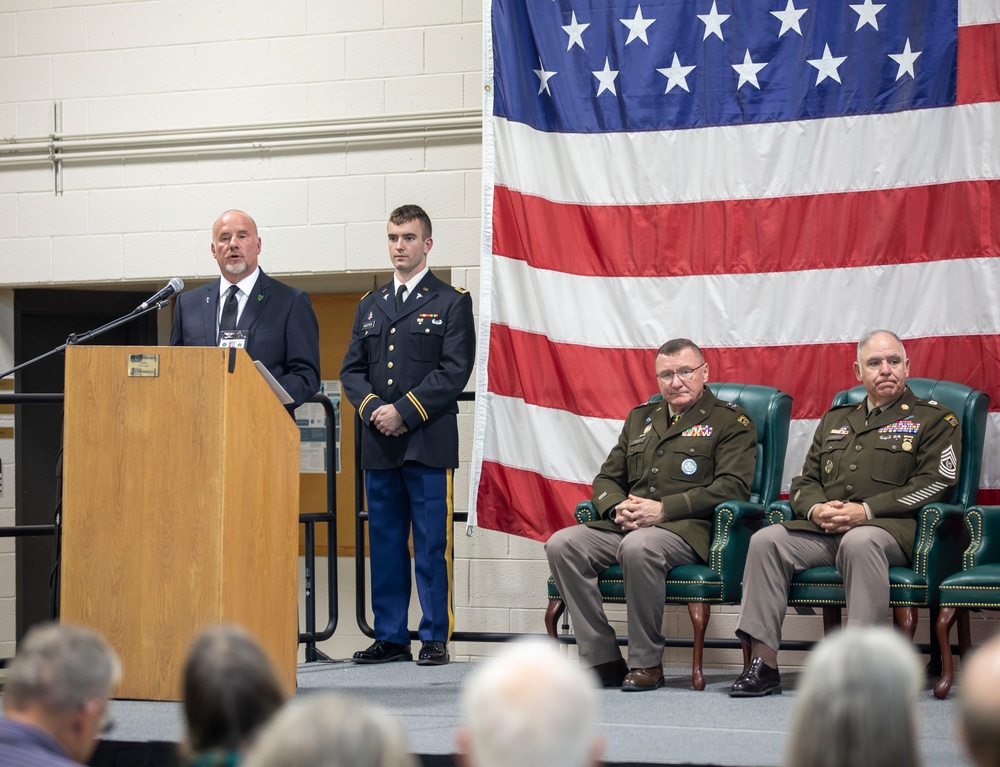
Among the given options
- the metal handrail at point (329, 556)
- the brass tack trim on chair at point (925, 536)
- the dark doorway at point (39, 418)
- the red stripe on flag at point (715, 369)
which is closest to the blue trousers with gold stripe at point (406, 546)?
the metal handrail at point (329, 556)

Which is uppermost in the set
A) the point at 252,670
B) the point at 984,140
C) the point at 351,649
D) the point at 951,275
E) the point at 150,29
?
the point at 150,29

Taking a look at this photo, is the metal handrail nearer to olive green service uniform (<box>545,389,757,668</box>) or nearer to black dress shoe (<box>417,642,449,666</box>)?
black dress shoe (<box>417,642,449,666</box>)

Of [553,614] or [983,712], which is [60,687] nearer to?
[983,712]

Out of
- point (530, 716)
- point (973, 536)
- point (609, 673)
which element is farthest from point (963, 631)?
point (530, 716)

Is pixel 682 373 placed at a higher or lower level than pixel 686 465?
higher

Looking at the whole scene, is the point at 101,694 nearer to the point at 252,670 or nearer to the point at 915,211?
the point at 252,670

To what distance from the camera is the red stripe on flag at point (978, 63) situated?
4.26 meters

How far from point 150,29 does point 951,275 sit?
142 inches

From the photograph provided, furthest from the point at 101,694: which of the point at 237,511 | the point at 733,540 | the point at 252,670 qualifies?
the point at 733,540

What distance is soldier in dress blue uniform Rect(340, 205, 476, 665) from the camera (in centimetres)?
441

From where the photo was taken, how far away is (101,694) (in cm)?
153

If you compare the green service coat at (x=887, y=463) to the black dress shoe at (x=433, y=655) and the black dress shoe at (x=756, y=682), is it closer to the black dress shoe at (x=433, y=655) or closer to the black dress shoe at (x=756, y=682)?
the black dress shoe at (x=756, y=682)

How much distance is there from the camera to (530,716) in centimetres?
120

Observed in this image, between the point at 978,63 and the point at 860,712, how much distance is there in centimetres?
358
